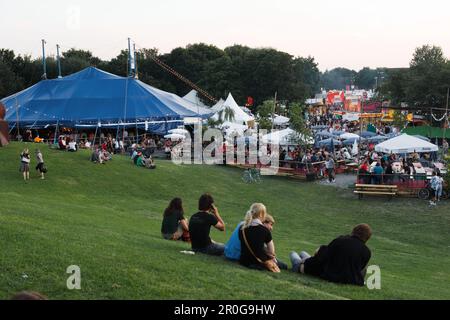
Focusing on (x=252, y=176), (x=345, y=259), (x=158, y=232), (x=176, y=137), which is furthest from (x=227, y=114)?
A: (x=345, y=259)

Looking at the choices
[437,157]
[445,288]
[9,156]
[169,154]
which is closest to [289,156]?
[169,154]

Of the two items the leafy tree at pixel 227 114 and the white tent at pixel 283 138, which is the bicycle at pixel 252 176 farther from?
the leafy tree at pixel 227 114

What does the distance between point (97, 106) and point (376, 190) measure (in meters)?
25.8

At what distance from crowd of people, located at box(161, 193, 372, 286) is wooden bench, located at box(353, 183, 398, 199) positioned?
14613 millimetres

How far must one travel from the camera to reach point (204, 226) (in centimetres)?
916

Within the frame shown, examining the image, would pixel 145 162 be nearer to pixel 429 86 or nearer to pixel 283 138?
pixel 283 138

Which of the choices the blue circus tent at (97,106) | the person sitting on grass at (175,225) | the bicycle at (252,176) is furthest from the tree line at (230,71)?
the person sitting on grass at (175,225)

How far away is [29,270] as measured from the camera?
23.7ft

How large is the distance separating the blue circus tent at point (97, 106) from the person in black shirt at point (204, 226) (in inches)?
1248

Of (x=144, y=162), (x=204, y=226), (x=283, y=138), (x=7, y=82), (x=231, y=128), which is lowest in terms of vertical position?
(x=204, y=226)

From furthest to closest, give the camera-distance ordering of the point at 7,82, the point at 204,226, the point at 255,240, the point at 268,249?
the point at 7,82, the point at 204,226, the point at 268,249, the point at 255,240

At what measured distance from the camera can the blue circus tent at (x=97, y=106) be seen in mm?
41062

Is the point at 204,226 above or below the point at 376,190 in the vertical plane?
above

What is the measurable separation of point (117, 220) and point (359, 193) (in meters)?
11.7
